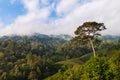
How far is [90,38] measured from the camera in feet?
220

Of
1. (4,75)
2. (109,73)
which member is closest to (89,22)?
(109,73)

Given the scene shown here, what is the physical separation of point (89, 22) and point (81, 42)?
6.22m

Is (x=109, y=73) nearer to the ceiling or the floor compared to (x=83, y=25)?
nearer to the floor

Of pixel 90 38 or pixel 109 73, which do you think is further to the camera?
pixel 90 38

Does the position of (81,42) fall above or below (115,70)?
above

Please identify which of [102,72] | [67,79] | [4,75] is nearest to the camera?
[102,72]

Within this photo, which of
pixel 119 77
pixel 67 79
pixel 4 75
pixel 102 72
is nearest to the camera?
pixel 119 77

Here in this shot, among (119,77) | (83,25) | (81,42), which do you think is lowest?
(119,77)

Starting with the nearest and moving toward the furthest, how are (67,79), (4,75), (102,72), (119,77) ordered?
1. (119,77)
2. (102,72)
3. (67,79)
4. (4,75)

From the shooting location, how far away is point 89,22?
65438 millimetres

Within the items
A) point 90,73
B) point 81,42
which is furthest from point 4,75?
point 90,73

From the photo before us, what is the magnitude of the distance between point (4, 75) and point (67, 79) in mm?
140050

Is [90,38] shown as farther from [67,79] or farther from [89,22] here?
[67,79]

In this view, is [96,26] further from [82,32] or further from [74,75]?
[74,75]
